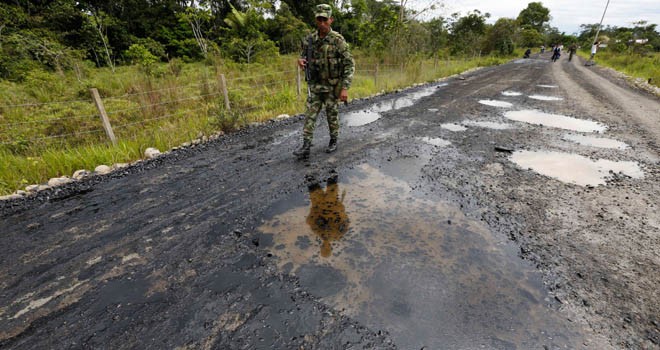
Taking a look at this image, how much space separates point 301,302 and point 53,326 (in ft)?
4.66

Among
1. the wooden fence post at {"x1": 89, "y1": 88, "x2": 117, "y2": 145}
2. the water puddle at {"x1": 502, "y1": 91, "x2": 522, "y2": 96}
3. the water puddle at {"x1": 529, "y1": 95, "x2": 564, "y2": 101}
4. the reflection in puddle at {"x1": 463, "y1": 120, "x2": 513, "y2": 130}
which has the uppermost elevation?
the wooden fence post at {"x1": 89, "y1": 88, "x2": 117, "y2": 145}

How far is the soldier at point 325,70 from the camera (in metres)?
3.81

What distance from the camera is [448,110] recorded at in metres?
6.83

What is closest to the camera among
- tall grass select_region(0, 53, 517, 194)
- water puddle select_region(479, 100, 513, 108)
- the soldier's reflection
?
the soldier's reflection

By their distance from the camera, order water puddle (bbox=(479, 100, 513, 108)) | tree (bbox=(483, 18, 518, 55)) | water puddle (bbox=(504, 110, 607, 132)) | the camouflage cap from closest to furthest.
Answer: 1. the camouflage cap
2. water puddle (bbox=(504, 110, 607, 132))
3. water puddle (bbox=(479, 100, 513, 108))
4. tree (bbox=(483, 18, 518, 55))

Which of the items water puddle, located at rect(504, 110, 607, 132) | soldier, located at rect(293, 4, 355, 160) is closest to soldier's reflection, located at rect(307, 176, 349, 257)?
soldier, located at rect(293, 4, 355, 160)

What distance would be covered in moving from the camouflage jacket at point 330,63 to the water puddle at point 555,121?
4141 mm

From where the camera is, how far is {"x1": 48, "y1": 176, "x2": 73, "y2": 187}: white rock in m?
3.36

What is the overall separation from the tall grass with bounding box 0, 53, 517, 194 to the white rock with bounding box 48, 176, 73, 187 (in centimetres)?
18

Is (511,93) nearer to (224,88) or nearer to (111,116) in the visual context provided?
(224,88)

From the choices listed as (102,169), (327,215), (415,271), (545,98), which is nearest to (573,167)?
(415,271)

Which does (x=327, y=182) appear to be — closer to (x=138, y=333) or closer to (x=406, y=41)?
(x=138, y=333)

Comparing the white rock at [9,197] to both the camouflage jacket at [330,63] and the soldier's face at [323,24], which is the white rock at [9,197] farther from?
the soldier's face at [323,24]

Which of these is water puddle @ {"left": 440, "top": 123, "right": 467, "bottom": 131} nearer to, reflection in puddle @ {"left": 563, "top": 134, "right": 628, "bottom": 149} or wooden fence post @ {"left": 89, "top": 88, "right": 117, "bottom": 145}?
reflection in puddle @ {"left": 563, "top": 134, "right": 628, "bottom": 149}
